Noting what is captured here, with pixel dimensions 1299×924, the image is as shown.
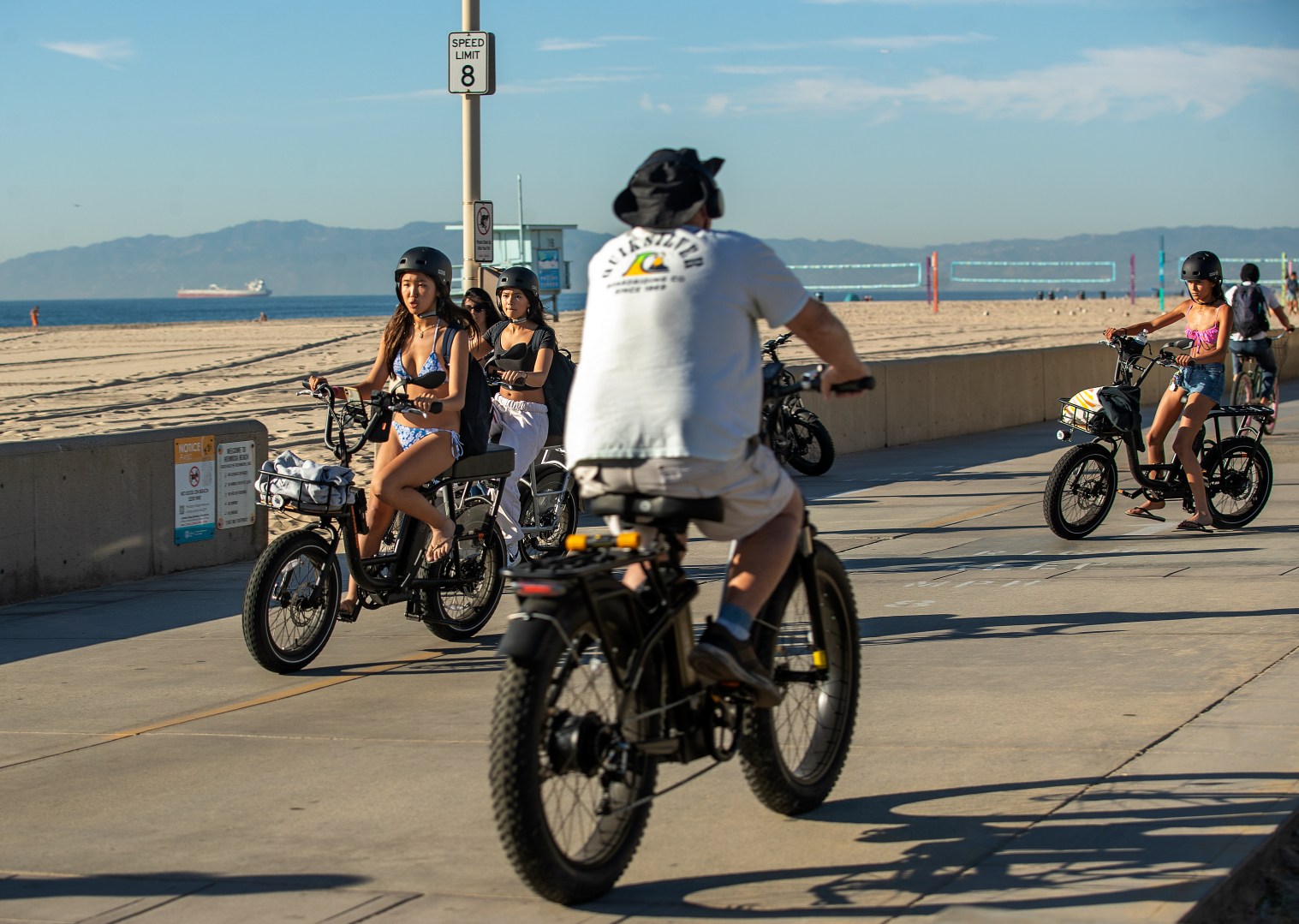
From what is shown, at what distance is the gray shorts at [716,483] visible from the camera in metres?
4.27

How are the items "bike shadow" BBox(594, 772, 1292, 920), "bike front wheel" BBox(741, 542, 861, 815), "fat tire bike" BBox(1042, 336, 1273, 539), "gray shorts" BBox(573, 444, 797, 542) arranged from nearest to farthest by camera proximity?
"bike shadow" BBox(594, 772, 1292, 920)
"gray shorts" BBox(573, 444, 797, 542)
"bike front wheel" BBox(741, 542, 861, 815)
"fat tire bike" BBox(1042, 336, 1273, 539)

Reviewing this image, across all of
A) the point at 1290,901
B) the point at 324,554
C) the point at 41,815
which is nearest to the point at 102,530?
the point at 324,554

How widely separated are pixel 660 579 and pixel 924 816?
3.84 ft

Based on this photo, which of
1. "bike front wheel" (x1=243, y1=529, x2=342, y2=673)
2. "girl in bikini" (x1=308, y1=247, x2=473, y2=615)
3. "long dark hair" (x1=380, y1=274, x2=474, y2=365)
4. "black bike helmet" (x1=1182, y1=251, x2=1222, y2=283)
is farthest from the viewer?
"black bike helmet" (x1=1182, y1=251, x2=1222, y2=283)

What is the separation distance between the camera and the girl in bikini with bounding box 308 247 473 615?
7633 mm

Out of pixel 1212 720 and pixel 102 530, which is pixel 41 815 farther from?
pixel 102 530

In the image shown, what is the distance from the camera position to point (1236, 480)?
11.4 metres

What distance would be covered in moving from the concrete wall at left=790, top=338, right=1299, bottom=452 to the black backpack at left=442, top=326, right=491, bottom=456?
8.89m

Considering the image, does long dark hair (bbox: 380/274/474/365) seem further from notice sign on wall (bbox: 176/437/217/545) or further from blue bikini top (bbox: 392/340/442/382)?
notice sign on wall (bbox: 176/437/217/545)

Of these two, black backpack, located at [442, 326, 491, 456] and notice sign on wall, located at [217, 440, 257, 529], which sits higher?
black backpack, located at [442, 326, 491, 456]

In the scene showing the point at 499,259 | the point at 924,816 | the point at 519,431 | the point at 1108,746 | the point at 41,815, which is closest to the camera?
the point at 924,816

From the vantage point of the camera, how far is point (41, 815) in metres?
5.25

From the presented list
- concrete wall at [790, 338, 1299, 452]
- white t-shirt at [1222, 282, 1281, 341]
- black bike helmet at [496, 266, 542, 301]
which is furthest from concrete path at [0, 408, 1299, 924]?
white t-shirt at [1222, 282, 1281, 341]

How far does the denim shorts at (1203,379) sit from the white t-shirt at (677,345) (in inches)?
292
